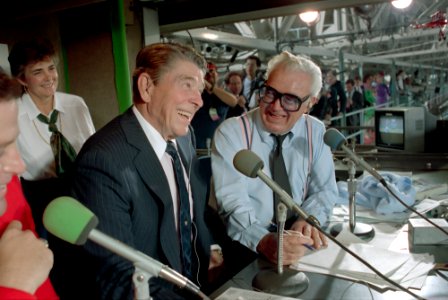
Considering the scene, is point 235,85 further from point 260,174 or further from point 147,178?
point 260,174

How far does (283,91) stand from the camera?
6.33ft

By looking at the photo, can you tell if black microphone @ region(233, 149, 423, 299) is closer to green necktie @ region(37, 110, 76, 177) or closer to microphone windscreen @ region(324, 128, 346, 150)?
microphone windscreen @ region(324, 128, 346, 150)

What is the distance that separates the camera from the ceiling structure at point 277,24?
2.87 meters

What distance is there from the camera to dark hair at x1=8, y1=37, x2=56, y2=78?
2.26m

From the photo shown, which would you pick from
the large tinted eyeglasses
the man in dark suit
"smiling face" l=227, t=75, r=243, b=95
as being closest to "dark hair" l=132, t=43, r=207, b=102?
the man in dark suit

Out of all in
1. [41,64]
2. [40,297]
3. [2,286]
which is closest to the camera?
[2,286]

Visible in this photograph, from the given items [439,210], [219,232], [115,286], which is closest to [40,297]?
[115,286]

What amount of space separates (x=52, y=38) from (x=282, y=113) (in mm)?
2497

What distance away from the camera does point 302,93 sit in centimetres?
195

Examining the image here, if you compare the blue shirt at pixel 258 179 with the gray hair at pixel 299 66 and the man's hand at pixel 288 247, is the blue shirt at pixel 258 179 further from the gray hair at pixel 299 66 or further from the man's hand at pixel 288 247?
the gray hair at pixel 299 66

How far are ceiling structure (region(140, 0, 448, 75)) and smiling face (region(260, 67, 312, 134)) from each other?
39.7 inches

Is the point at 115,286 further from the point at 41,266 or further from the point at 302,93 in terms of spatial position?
the point at 302,93

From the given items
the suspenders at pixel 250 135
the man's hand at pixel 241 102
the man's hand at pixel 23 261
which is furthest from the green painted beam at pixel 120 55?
the man's hand at pixel 23 261

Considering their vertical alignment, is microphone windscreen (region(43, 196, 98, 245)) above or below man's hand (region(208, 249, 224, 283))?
above
